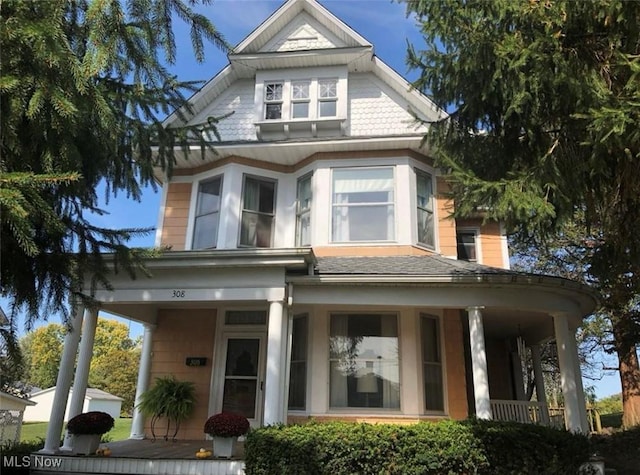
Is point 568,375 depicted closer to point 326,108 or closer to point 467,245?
point 467,245

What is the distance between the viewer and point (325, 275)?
8375 mm

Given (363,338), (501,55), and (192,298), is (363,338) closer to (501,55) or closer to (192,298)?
(192,298)

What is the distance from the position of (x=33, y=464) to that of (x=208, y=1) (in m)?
7.03

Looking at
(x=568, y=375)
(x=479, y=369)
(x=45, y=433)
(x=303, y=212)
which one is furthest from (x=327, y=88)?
(x=45, y=433)

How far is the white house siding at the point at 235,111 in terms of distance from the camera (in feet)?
38.3

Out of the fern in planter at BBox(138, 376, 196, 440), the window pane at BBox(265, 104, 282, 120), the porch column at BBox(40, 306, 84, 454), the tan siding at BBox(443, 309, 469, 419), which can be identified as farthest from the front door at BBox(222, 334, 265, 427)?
the window pane at BBox(265, 104, 282, 120)

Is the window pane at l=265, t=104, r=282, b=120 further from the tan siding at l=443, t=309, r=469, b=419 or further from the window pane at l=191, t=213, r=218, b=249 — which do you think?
the tan siding at l=443, t=309, r=469, b=419

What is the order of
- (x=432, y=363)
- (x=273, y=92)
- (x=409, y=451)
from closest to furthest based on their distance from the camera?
(x=409, y=451), (x=432, y=363), (x=273, y=92)

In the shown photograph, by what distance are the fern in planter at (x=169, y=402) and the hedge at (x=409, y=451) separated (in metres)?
3.53

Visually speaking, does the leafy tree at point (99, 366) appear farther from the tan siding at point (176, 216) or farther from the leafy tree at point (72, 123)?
the leafy tree at point (72, 123)

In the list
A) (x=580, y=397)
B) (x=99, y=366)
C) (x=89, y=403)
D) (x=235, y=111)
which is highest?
(x=235, y=111)

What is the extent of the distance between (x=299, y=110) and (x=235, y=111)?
5.26 ft

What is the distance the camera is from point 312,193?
36.0 feet

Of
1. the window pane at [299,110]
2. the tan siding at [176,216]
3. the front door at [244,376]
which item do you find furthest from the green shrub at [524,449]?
the window pane at [299,110]
